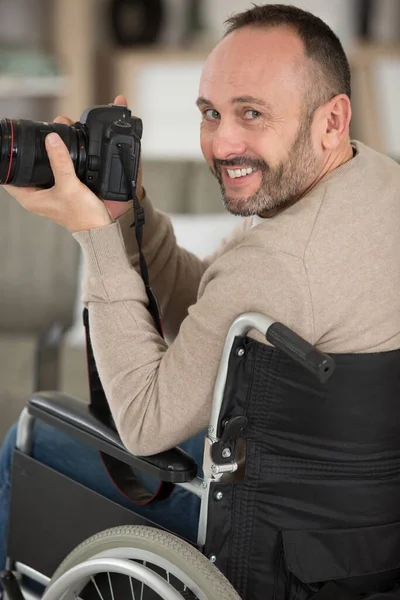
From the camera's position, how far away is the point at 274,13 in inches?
47.4

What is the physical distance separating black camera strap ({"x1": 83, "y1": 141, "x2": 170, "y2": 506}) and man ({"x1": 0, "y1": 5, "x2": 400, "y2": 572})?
33 mm

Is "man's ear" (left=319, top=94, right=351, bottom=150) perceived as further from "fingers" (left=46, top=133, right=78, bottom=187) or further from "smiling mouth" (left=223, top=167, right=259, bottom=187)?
"fingers" (left=46, top=133, right=78, bottom=187)

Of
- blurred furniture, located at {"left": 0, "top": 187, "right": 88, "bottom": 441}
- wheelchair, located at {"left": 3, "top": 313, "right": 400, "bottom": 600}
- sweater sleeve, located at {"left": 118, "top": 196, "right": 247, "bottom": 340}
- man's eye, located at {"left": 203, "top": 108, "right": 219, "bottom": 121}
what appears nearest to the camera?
wheelchair, located at {"left": 3, "top": 313, "right": 400, "bottom": 600}

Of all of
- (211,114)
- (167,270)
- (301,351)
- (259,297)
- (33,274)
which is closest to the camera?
(301,351)

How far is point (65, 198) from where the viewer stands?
117cm

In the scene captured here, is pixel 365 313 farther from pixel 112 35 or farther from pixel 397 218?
pixel 112 35

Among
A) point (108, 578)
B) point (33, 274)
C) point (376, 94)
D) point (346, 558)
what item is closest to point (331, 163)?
point (346, 558)

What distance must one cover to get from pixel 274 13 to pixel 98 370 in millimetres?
535

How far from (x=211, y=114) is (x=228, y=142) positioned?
0.08 m

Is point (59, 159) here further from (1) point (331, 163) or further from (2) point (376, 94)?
(2) point (376, 94)

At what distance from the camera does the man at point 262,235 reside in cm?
106

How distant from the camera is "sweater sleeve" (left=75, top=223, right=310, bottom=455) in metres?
1.05

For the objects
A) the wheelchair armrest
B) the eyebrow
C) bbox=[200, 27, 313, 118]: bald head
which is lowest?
the wheelchair armrest

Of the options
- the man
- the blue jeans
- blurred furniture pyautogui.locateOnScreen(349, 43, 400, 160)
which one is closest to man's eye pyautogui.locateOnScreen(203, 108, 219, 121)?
the man
